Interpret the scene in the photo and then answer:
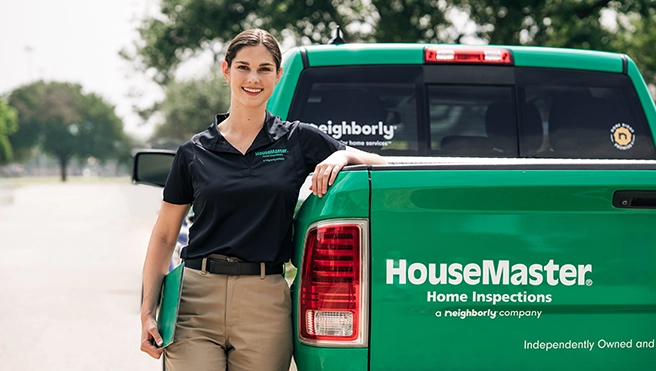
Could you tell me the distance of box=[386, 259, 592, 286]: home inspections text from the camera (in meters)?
2.43

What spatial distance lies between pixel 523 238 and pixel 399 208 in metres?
0.39

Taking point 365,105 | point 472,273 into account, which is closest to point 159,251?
point 472,273

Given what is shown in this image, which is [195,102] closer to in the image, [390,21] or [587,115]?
[390,21]

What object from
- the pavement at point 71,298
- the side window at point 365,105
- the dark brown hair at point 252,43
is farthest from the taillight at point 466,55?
the pavement at point 71,298

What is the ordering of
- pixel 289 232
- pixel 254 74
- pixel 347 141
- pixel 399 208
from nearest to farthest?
pixel 399 208
pixel 289 232
pixel 254 74
pixel 347 141

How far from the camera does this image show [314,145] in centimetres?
307

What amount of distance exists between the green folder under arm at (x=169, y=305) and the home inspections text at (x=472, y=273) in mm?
819

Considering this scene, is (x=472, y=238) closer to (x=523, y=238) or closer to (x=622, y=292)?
(x=523, y=238)

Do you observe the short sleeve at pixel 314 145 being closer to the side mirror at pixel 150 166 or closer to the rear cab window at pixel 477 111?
the rear cab window at pixel 477 111

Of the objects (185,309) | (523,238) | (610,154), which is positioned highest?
(610,154)

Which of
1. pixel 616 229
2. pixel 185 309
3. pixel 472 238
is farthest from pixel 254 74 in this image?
pixel 616 229

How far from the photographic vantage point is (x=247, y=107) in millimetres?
3031

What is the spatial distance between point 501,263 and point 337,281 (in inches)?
19.7

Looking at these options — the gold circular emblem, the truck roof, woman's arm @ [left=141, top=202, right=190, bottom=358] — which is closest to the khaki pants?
woman's arm @ [left=141, top=202, right=190, bottom=358]
